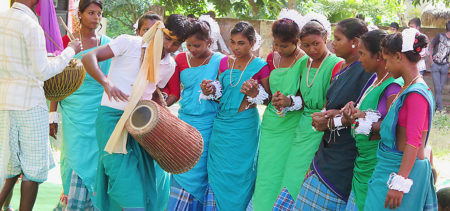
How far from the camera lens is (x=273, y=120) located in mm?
5102

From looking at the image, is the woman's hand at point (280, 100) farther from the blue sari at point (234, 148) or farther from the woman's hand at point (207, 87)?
the woman's hand at point (207, 87)

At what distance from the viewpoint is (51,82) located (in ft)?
16.1

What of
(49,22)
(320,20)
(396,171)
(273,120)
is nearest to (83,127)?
(49,22)

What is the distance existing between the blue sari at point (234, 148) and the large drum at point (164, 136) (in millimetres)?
1106

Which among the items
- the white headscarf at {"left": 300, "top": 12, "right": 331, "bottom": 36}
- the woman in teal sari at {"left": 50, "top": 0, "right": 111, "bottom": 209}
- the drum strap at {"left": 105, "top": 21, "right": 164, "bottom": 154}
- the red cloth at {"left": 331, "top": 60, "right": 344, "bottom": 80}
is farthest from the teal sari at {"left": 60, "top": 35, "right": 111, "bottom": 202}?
the red cloth at {"left": 331, "top": 60, "right": 344, "bottom": 80}

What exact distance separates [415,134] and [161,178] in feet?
7.12

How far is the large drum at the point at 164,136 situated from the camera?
3.91 metres

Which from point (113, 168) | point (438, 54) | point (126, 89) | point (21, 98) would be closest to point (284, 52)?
point (126, 89)

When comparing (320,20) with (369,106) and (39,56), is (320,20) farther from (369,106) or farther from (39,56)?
(39,56)

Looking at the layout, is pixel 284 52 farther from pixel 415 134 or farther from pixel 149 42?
pixel 415 134

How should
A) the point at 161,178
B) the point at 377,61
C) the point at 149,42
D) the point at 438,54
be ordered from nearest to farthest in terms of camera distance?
the point at 377,61 → the point at 149,42 → the point at 161,178 → the point at 438,54

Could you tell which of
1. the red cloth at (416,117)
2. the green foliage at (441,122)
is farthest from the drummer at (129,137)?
the green foliage at (441,122)

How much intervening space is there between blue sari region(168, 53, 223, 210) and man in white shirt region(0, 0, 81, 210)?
122cm

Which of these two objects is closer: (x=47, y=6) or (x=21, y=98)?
(x=21, y=98)
